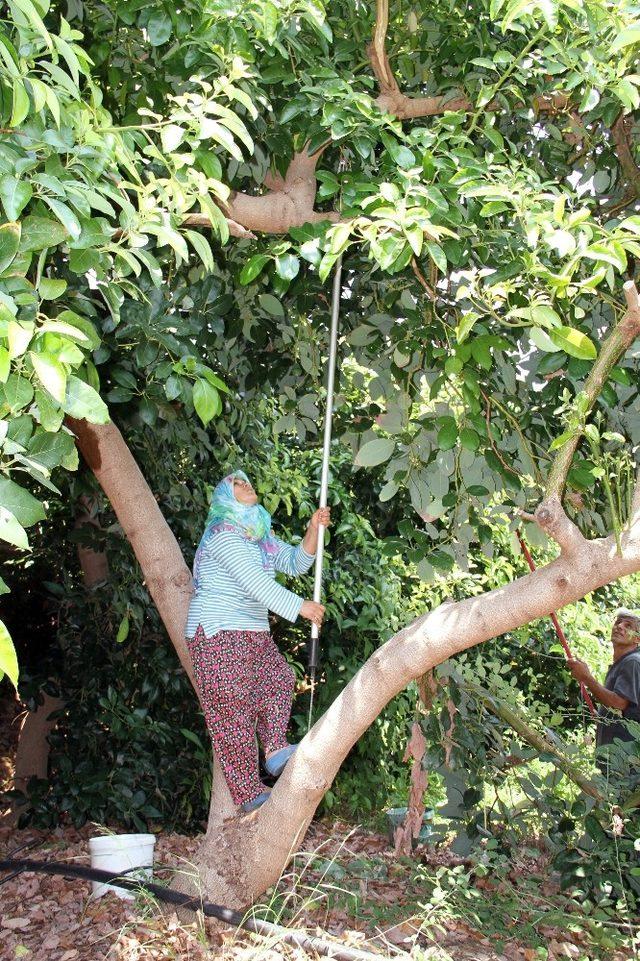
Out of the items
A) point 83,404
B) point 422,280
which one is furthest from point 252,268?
point 83,404

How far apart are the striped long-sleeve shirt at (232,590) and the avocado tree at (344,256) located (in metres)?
0.12

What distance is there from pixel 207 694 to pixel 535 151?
2466mm

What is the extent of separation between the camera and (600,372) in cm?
276

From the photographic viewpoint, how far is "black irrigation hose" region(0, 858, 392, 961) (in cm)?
283

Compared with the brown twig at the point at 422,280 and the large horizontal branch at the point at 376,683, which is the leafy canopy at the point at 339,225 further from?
the large horizontal branch at the point at 376,683

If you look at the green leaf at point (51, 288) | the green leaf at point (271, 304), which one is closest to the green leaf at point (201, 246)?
the green leaf at point (51, 288)

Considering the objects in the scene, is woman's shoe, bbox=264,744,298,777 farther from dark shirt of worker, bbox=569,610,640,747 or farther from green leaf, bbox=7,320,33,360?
green leaf, bbox=7,320,33,360

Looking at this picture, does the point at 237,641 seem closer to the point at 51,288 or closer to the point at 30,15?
the point at 51,288

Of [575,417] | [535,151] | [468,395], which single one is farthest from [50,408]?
[535,151]

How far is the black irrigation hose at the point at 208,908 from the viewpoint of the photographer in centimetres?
283

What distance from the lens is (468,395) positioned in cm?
310

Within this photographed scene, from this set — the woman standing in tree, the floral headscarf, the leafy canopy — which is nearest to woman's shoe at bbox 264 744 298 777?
the woman standing in tree

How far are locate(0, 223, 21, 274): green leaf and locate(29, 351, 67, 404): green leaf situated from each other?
37cm

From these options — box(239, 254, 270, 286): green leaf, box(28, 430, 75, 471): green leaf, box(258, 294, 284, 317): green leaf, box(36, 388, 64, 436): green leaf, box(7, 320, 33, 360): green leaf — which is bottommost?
box(258, 294, 284, 317): green leaf
